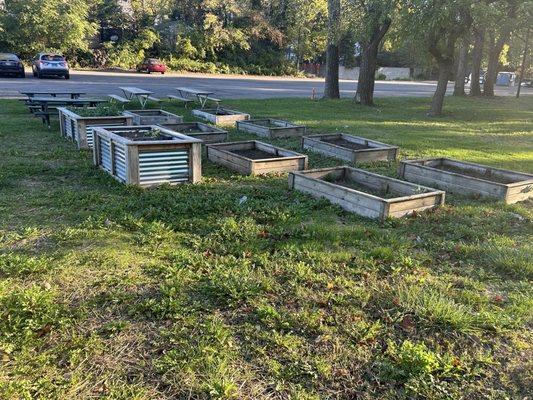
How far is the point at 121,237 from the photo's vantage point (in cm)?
505

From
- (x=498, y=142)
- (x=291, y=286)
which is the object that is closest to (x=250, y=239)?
(x=291, y=286)

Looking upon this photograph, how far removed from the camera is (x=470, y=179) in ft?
24.1

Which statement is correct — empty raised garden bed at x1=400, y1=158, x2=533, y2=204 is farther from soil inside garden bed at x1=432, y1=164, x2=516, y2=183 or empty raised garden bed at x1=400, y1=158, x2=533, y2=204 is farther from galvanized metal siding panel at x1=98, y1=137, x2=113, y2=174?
galvanized metal siding panel at x1=98, y1=137, x2=113, y2=174

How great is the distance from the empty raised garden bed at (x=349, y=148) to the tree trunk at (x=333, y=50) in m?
10.5

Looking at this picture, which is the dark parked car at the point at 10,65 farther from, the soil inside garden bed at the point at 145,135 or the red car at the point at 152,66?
the soil inside garden bed at the point at 145,135

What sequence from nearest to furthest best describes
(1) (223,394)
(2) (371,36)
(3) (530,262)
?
(1) (223,394) < (3) (530,262) < (2) (371,36)

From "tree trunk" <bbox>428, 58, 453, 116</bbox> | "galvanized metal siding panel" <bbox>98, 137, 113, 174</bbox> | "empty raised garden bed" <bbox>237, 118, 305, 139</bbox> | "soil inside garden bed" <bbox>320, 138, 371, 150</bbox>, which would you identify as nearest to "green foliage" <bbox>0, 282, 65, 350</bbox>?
"galvanized metal siding panel" <bbox>98, 137, 113, 174</bbox>

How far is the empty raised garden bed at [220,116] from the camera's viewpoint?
13.8m

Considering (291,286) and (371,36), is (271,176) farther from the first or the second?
(371,36)

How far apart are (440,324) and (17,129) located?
10641 mm

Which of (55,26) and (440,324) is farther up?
(55,26)

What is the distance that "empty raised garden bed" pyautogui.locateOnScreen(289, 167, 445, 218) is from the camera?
235 inches

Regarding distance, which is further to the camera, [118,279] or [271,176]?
[271,176]

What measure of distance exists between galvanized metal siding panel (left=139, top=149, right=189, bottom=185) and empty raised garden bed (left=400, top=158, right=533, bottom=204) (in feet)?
11.6
